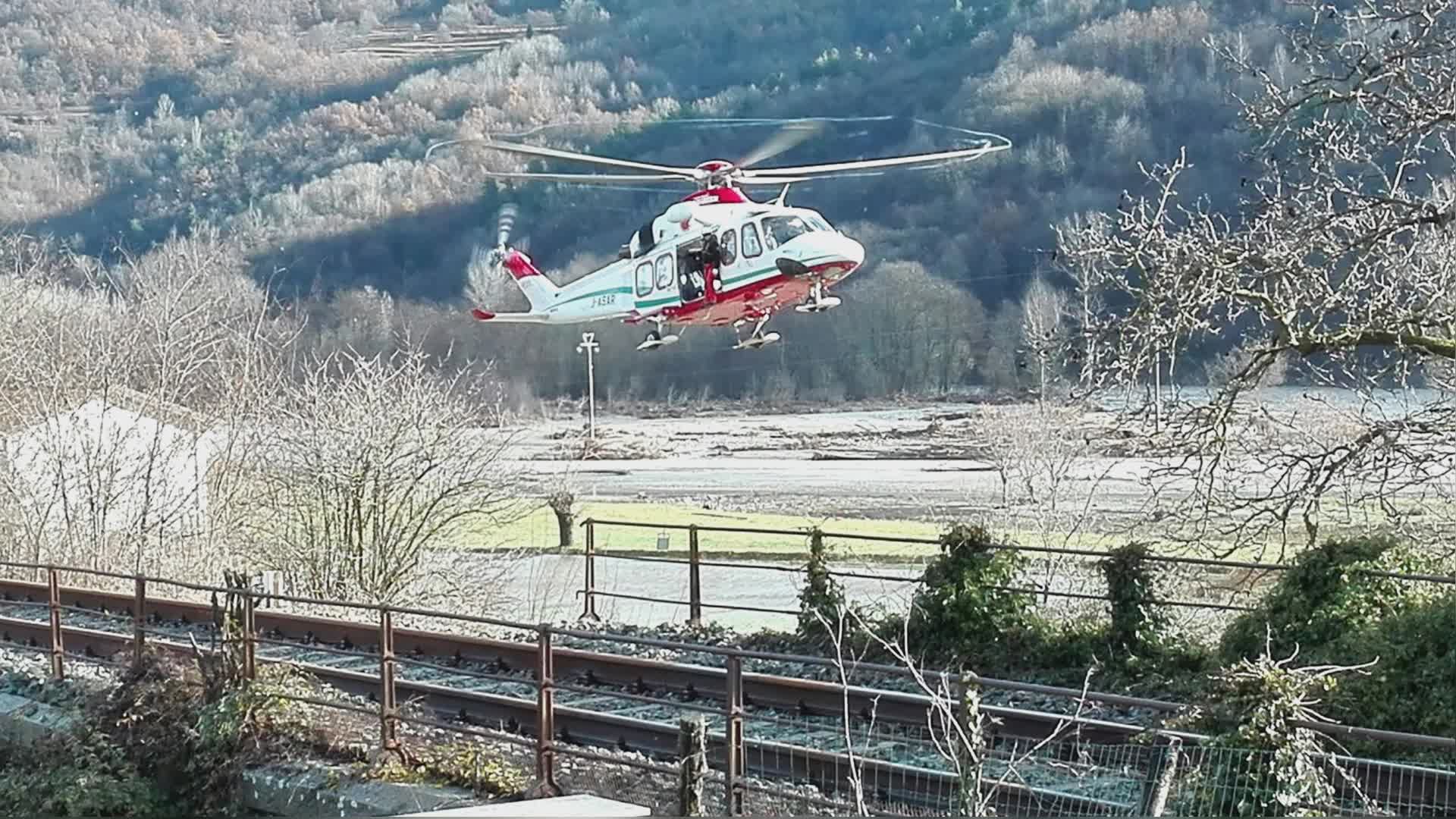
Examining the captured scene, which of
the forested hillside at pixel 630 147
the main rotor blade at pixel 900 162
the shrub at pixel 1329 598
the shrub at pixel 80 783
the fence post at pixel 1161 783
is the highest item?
the forested hillside at pixel 630 147

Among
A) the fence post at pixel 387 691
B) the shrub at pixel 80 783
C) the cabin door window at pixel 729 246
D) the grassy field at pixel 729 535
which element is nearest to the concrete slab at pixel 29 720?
the shrub at pixel 80 783

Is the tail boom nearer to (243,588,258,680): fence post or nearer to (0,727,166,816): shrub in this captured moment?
(243,588,258,680): fence post

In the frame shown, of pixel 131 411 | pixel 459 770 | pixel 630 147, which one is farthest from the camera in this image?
pixel 630 147

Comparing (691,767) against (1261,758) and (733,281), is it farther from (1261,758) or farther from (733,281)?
(733,281)

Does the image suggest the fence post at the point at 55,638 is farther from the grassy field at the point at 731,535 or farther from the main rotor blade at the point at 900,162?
the main rotor blade at the point at 900,162

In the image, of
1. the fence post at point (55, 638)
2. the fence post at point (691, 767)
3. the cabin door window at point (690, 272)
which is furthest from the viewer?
the cabin door window at point (690, 272)

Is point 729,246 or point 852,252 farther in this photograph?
point 729,246

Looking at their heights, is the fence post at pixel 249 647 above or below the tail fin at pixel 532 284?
below

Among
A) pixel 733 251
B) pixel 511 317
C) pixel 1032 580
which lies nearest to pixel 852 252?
pixel 733 251
